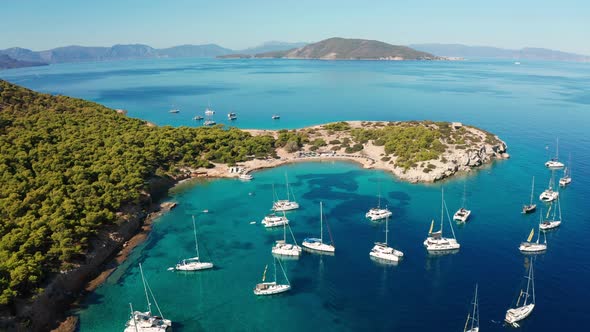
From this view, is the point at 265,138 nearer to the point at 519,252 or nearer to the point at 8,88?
the point at 519,252

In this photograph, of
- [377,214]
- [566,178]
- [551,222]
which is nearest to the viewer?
[551,222]

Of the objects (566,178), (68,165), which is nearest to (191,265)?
(68,165)

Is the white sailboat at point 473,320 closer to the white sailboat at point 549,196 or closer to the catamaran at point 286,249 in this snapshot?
the catamaran at point 286,249

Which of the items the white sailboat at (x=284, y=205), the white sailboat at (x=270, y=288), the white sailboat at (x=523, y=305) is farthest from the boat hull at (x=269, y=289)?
the white sailboat at (x=523, y=305)

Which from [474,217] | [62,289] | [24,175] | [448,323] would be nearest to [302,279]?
[448,323]

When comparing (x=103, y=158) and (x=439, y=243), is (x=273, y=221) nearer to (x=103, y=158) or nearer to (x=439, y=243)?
(x=439, y=243)

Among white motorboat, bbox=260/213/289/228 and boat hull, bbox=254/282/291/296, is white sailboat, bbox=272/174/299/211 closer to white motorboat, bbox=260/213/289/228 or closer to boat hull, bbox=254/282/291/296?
white motorboat, bbox=260/213/289/228
